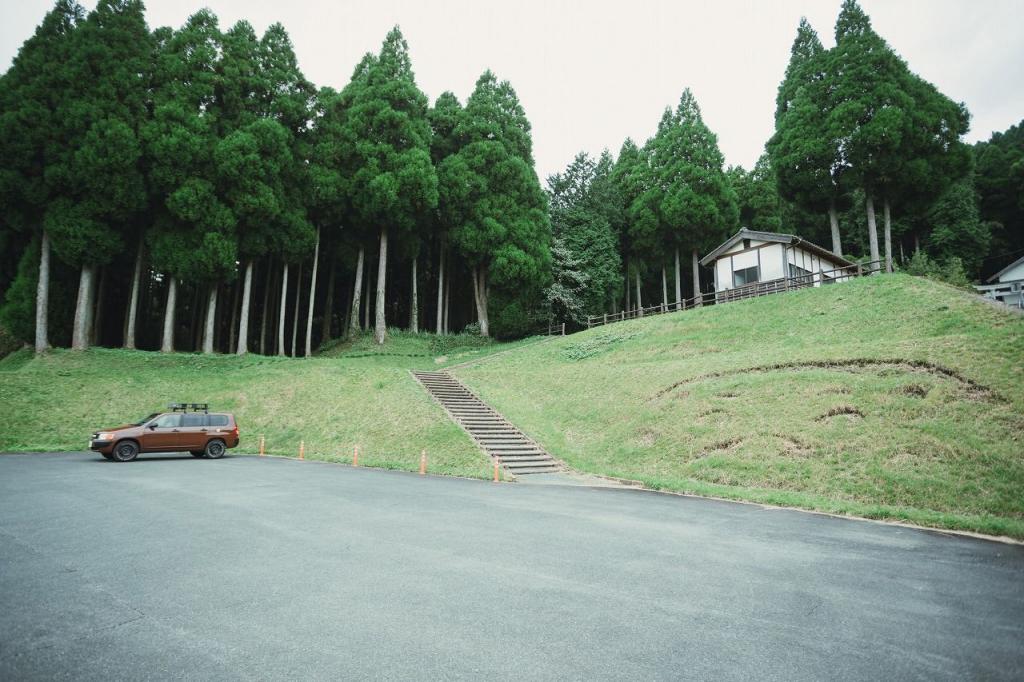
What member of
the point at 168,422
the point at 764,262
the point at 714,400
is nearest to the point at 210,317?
the point at 168,422

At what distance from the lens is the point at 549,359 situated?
28453 mm

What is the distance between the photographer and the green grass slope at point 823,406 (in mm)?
10625

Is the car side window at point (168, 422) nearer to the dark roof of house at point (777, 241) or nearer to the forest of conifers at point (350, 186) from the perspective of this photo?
the forest of conifers at point (350, 186)

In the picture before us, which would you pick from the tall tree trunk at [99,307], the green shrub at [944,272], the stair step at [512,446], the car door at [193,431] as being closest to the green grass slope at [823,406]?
the stair step at [512,446]

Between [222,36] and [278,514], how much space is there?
31026 millimetres

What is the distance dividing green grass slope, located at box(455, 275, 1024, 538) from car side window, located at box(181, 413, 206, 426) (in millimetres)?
10999

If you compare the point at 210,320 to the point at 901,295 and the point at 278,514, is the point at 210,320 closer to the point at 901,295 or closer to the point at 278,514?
the point at 278,514

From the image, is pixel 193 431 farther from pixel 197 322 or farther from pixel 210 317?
pixel 197 322

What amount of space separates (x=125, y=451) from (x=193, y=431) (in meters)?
1.93

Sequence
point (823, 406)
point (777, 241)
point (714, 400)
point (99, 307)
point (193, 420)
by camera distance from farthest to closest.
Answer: point (777, 241)
point (99, 307)
point (193, 420)
point (714, 400)
point (823, 406)

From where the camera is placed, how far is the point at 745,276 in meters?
35.3

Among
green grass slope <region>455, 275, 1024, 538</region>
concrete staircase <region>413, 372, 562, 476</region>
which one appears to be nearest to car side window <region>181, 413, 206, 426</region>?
concrete staircase <region>413, 372, 562, 476</region>

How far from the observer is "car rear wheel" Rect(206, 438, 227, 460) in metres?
17.8

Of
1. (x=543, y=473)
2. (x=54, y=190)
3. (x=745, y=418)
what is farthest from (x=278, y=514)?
(x=54, y=190)
